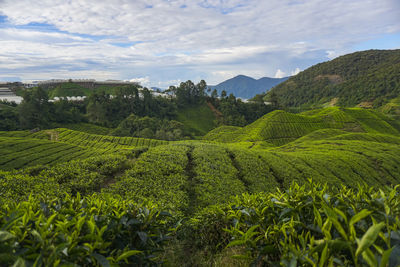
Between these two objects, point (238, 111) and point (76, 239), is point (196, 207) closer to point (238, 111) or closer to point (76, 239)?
point (76, 239)

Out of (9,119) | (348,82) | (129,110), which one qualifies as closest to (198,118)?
(129,110)

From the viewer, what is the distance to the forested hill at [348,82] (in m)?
99.2

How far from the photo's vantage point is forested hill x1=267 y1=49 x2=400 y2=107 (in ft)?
326

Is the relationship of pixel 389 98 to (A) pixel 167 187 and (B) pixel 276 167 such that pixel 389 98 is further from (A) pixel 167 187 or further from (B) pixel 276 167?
(A) pixel 167 187

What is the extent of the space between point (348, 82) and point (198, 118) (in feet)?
320

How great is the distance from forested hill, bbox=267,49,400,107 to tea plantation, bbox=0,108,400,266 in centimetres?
7883

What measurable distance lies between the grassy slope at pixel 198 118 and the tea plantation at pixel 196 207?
51495 millimetres

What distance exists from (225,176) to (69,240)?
31.8ft

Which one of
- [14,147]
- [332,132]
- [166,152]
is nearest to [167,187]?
[166,152]

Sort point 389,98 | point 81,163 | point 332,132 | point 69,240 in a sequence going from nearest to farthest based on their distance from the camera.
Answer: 1. point 69,240
2. point 81,163
3. point 332,132
4. point 389,98

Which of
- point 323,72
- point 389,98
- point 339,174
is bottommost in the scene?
point 339,174

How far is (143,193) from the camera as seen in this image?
28.6 feet

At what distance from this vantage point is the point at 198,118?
82750mm

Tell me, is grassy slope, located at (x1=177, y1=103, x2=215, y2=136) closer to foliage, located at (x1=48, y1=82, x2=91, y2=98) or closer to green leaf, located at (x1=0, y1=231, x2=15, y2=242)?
foliage, located at (x1=48, y1=82, x2=91, y2=98)
